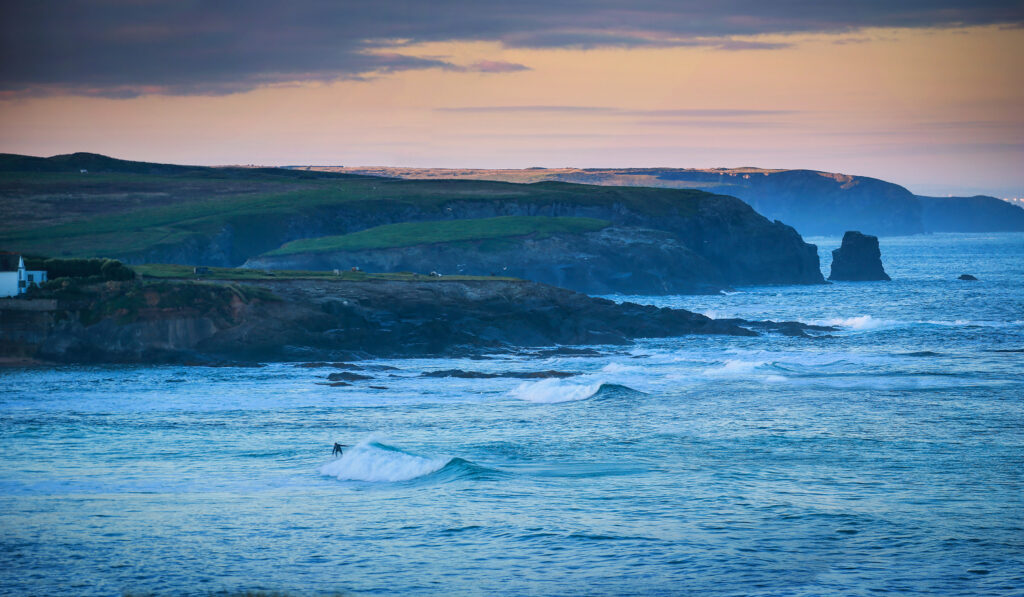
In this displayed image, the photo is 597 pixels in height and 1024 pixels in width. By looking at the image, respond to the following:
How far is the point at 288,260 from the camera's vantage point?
4483 inches

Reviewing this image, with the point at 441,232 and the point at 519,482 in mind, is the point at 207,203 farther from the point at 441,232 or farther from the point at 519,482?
the point at 519,482

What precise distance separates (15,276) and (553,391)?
37139mm

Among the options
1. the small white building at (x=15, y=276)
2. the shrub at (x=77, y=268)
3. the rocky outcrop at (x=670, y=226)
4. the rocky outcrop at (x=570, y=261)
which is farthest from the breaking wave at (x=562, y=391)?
the rocky outcrop at (x=670, y=226)

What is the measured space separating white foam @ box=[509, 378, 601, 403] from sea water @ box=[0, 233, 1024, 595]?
0.24 metres

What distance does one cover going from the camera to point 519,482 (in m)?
30.7

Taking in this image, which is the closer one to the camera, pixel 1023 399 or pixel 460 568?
pixel 460 568

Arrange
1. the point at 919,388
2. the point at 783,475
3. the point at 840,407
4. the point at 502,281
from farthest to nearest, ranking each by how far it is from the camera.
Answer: the point at 502,281, the point at 919,388, the point at 840,407, the point at 783,475

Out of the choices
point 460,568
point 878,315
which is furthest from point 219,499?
point 878,315

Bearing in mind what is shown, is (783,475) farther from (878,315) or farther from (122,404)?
(878,315)

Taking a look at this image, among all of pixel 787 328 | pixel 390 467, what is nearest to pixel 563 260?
pixel 787 328

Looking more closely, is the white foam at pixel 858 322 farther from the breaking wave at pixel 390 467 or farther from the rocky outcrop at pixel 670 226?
the breaking wave at pixel 390 467

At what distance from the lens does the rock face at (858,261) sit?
151250mm

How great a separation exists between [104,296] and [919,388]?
4666cm

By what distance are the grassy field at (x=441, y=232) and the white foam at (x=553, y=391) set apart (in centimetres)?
6829
